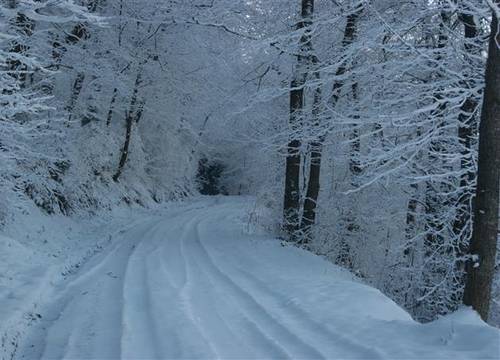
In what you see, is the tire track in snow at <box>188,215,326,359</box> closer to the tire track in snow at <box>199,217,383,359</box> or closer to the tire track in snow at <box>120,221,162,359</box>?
the tire track in snow at <box>199,217,383,359</box>

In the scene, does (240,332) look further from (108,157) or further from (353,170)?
(108,157)

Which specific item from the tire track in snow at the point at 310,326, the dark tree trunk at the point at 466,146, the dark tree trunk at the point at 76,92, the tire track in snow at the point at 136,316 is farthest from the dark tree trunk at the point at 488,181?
the dark tree trunk at the point at 76,92

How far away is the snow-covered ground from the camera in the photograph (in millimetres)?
5633

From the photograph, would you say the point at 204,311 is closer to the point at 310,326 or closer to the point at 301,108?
the point at 310,326

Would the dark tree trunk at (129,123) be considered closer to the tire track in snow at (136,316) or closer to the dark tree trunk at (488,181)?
the tire track in snow at (136,316)

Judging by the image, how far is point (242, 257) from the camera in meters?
12.2

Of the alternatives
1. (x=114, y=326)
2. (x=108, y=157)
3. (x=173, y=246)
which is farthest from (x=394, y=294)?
(x=108, y=157)

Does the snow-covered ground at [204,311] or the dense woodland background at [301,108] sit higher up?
the dense woodland background at [301,108]

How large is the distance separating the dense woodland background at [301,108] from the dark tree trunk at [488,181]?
0.51 m

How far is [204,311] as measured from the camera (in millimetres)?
7324

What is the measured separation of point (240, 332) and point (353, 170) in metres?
8.13

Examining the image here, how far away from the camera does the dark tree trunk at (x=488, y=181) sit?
603 cm

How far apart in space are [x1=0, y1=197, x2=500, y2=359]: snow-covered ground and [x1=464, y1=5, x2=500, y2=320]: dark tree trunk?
1.97 ft

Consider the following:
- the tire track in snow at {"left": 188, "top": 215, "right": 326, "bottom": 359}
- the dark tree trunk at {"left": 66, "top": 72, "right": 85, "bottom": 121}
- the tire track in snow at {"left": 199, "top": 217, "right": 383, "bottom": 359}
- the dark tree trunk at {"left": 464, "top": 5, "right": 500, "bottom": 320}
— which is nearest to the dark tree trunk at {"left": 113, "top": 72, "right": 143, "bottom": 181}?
the dark tree trunk at {"left": 66, "top": 72, "right": 85, "bottom": 121}
